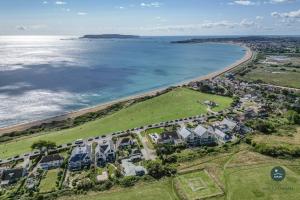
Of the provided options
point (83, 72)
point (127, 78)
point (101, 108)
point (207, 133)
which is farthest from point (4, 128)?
point (83, 72)

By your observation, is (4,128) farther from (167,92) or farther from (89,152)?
(167,92)

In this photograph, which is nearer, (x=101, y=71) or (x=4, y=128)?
(x=4, y=128)

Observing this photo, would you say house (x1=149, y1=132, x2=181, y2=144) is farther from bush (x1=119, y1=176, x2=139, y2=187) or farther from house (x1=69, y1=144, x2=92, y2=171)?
house (x1=69, y1=144, x2=92, y2=171)

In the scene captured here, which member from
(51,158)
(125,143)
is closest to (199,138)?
(125,143)

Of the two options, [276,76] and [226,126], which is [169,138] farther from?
[276,76]

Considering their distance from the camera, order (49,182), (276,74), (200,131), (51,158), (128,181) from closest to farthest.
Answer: (128,181) < (49,182) < (51,158) < (200,131) < (276,74)
